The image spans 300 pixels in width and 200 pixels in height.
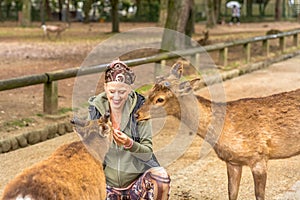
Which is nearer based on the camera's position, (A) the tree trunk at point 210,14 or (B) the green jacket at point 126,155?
(B) the green jacket at point 126,155

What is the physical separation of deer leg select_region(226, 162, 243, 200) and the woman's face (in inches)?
67.1

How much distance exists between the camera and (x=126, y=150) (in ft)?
12.4

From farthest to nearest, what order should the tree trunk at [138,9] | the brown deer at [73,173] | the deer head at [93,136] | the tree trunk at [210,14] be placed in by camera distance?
1. the tree trunk at [138,9]
2. the tree trunk at [210,14]
3. the deer head at [93,136]
4. the brown deer at [73,173]

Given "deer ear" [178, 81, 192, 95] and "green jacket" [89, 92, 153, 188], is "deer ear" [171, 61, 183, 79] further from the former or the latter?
"green jacket" [89, 92, 153, 188]

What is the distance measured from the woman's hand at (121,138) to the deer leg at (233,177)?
5.85 feet

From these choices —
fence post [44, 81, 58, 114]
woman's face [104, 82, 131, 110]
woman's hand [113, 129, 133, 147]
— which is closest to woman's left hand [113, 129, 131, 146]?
woman's hand [113, 129, 133, 147]

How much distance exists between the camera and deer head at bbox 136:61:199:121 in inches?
179

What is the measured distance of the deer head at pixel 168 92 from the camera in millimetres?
4559

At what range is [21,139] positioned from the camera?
785 cm

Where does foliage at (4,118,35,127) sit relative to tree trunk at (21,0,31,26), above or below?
below

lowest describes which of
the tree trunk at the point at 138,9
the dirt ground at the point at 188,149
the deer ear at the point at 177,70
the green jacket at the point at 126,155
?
the dirt ground at the point at 188,149

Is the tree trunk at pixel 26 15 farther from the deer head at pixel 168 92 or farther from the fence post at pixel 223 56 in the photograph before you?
the deer head at pixel 168 92

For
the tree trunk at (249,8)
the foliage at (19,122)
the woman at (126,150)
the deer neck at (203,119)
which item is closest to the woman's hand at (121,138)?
the woman at (126,150)

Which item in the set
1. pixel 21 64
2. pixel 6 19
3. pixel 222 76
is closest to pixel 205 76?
pixel 222 76
